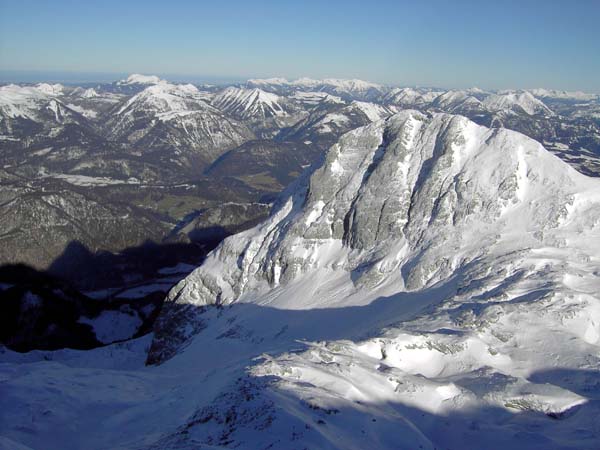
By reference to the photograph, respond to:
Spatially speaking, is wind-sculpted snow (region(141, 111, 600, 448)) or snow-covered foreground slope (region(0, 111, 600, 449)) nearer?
snow-covered foreground slope (region(0, 111, 600, 449))

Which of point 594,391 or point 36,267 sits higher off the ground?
point 594,391

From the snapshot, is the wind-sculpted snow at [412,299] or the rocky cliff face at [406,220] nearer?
the wind-sculpted snow at [412,299]

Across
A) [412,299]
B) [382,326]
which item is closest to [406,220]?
[412,299]

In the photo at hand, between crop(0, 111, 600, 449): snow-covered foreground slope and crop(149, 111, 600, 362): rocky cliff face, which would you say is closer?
crop(0, 111, 600, 449): snow-covered foreground slope

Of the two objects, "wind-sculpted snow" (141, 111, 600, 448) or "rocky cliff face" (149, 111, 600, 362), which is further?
"rocky cliff face" (149, 111, 600, 362)

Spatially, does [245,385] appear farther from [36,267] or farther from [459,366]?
[36,267]

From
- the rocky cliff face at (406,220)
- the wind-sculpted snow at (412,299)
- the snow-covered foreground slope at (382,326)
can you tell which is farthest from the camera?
the rocky cliff face at (406,220)

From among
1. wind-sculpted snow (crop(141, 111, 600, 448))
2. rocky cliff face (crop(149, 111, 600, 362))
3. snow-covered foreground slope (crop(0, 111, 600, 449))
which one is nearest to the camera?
snow-covered foreground slope (crop(0, 111, 600, 449))

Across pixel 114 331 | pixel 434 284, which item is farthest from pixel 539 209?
pixel 114 331

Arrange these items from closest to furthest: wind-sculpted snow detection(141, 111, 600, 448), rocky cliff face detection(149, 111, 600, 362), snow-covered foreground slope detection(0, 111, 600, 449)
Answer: snow-covered foreground slope detection(0, 111, 600, 449) < wind-sculpted snow detection(141, 111, 600, 448) < rocky cliff face detection(149, 111, 600, 362)
